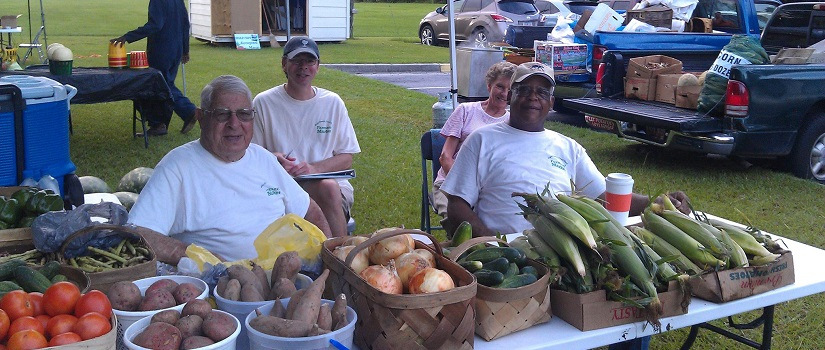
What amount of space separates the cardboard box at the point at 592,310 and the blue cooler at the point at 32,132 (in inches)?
142

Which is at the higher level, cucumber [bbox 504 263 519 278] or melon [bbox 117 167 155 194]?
cucumber [bbox 504 263 519 278]

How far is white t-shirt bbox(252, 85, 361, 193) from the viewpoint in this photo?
472 centimetres

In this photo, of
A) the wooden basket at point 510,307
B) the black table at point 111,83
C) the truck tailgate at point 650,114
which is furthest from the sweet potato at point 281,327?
the black table at point 111,83

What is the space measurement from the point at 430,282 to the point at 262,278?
561 mm

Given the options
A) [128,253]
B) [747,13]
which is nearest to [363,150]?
[747,13]

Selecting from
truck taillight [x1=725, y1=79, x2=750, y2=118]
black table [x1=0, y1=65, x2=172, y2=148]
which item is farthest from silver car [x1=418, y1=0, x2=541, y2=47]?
black table [x1=0, y1=65, x2=172, y2=148]

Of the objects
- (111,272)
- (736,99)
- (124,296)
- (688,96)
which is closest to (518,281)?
(124,296)

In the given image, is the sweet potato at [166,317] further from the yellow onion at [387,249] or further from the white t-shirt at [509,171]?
the white t-shirt at [509,171]

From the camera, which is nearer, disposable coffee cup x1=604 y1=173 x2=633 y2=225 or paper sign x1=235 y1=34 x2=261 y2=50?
disposable coffee cup x1=604 y1=173 x2=633 y2=225

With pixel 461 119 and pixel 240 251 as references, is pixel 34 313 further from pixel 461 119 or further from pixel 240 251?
pixel 461 119

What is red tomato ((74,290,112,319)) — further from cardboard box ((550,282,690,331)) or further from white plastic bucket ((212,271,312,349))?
cardboard box ((550,282,690,331))

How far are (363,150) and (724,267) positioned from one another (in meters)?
6.53

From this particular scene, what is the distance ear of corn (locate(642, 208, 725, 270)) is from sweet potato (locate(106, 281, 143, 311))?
1891 millimetres

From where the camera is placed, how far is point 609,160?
8.64 m
